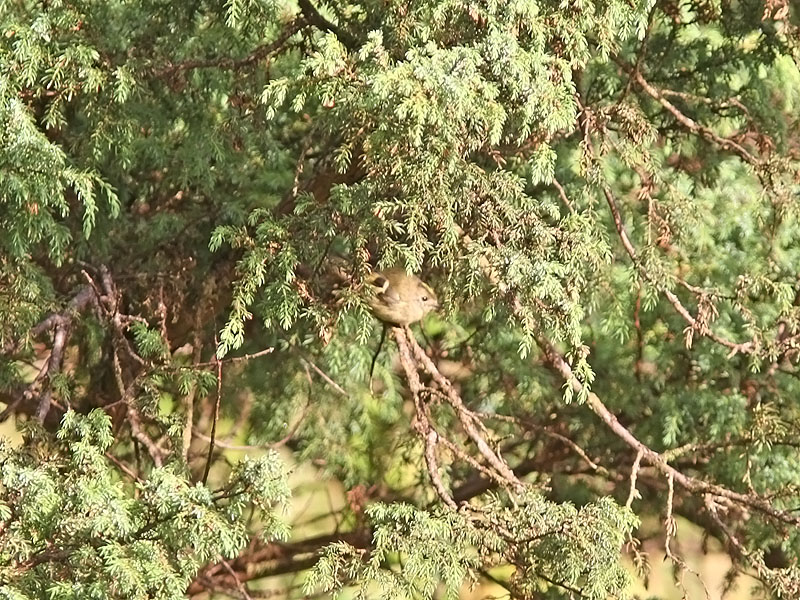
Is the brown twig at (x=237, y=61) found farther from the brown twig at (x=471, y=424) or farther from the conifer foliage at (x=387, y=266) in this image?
the brown twig at (x=471, y=424)

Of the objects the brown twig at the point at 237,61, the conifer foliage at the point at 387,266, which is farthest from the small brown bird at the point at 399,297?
the brown twig at the point at 237,61

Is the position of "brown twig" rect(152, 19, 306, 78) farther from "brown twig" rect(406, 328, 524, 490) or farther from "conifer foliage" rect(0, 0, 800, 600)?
"brown twig" rect(406, 328, 524, 490)

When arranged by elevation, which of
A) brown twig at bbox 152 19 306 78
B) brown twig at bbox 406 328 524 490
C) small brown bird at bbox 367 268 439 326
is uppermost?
brown twig at bbox 152 19 306 78

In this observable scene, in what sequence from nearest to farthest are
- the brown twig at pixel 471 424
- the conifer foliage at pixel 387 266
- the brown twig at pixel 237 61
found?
the conifer foliage at pixel 387 266 → the brown twig at pixel 237 61 → the brown twig at pixel 471 424

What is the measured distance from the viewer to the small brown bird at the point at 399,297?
2.26 m

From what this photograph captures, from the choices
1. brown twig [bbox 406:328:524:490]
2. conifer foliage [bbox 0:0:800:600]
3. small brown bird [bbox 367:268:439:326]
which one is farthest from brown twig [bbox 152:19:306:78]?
brown twig [bbox 406:328:524:490]

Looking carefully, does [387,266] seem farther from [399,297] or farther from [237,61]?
[237,61]

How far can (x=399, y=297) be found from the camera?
2314mm

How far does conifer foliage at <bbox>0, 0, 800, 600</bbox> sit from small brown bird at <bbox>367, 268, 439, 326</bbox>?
60mm

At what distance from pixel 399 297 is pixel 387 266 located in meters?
0.32

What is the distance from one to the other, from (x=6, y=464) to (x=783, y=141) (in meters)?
2.10

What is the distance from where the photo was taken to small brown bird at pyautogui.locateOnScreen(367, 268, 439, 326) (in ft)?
7.42

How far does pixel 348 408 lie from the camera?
3166 millimetres

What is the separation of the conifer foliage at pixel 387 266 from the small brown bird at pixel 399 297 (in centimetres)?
6
